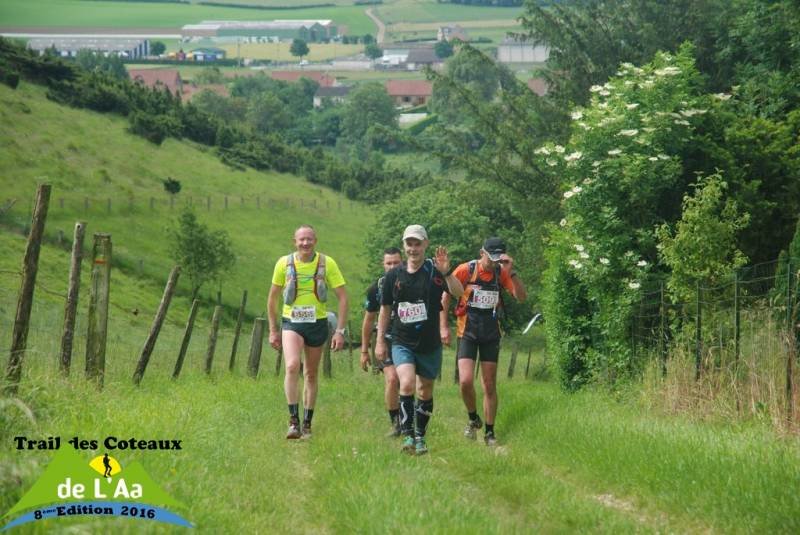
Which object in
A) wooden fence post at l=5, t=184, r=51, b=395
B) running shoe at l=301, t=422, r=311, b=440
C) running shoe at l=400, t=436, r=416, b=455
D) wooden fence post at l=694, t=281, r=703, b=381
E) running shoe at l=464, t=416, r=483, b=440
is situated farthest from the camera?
wooden fence post at l=694, t=281, r=703, b=381

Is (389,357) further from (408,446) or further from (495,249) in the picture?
(408,446)

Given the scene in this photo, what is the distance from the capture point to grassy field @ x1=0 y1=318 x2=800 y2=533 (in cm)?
833

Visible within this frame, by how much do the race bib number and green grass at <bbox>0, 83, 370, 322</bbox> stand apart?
151 feet

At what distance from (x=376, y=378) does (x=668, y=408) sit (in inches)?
432

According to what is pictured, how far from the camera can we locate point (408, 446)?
11.9 meters

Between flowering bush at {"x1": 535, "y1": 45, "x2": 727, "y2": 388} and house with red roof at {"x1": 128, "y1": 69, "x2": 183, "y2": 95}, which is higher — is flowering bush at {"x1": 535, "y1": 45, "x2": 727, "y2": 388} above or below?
below

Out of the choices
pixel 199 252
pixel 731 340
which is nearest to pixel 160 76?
pixel 199 252

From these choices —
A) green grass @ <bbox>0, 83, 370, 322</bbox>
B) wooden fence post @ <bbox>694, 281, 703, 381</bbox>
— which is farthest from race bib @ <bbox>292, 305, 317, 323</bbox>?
green grass @ <bbox>0, 83, 370, 322</bbox>

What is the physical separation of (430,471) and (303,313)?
2902 millimetres

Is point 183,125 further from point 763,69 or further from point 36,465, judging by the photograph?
point 36,465

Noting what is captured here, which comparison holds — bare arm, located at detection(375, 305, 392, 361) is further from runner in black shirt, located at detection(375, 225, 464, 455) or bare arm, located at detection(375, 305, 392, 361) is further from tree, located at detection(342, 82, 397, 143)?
tree, located at detection(342, 82, 397, 143)

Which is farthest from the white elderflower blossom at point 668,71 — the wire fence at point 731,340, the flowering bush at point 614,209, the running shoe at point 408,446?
the running shoe at point 408,446

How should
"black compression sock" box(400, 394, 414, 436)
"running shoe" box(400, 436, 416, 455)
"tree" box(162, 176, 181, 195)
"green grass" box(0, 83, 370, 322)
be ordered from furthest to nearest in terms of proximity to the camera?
"tree" box(162, 176, 181, 195) → "green grass" box(0, 83, 370, 322) → "black compression sock" box(400, 394, 414, 436) → "running shoe" box(400, 436, 416, 455)

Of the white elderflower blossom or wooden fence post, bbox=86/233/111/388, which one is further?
the white elderflower blossom
